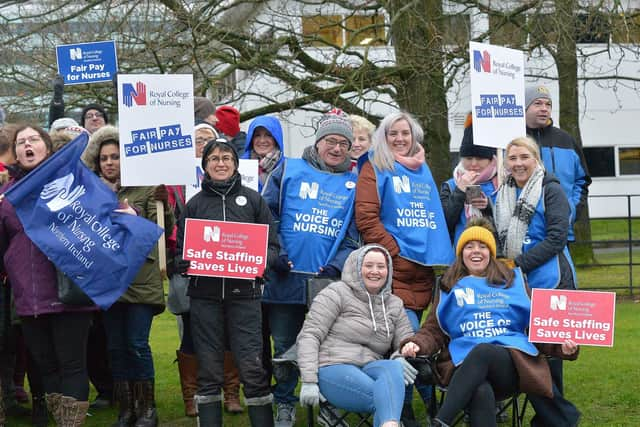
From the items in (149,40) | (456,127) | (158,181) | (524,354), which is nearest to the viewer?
(524,354)

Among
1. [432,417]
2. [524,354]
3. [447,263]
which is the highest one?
[447,263]

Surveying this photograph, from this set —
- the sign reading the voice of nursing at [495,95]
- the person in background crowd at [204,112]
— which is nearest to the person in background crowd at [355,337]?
the sign reading the voice of nursing at [495,95]

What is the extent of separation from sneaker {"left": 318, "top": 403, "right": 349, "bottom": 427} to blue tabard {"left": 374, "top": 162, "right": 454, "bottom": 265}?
1.14m

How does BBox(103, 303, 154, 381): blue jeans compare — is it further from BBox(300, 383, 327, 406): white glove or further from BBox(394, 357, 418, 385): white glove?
BBox(394, 357, 418, 385): white glove

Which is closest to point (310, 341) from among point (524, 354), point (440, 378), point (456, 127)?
point (440, 378)

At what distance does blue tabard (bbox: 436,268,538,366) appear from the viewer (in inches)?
263

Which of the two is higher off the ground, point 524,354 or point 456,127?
point 456,127

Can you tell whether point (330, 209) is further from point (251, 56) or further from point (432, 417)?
point (251, 56)

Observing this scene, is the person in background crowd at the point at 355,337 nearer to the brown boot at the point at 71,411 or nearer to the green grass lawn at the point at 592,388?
the green grass lawn at the point at 592,388

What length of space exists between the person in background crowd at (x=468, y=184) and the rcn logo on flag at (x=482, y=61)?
451mm

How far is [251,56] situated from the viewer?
531 inches

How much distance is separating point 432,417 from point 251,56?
7464mm

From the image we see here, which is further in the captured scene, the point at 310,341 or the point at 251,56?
the point at 251,56

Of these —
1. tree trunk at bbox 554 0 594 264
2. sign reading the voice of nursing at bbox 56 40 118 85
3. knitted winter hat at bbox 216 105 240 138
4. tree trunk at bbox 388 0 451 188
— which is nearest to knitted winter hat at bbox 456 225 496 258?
knitted winter hat at bbox 216 105 240 138
